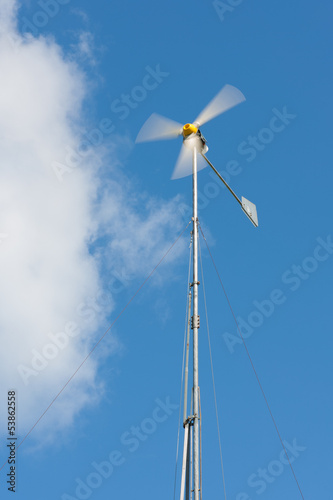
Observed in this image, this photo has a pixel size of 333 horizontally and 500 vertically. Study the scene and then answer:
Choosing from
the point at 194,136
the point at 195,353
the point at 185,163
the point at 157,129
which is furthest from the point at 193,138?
the point at 195,353

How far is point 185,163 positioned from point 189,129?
46.8 inches

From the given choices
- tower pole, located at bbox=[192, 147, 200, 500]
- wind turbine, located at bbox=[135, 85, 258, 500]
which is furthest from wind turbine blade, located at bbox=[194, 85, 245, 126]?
tower pole, located at bbox=[192, 147, 200, 500]

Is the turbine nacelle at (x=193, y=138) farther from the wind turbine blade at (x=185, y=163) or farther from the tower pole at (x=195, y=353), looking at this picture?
the tower pole at (x=195, y=353)

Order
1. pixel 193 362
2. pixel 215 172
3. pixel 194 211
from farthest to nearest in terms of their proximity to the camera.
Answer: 1. pixel 215 172
2. pixel 194 211
3. pixel 193 362

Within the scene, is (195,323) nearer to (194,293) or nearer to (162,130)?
(194,293)

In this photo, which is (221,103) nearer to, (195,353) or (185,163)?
(185,163)

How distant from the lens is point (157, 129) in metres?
17.3

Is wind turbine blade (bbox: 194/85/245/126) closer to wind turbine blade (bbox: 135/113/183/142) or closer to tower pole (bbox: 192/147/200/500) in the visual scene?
wind turbine blade (bbox: 135/113/183/142)

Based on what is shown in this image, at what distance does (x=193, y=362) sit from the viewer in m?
12.7

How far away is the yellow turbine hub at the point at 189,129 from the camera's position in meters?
16.3

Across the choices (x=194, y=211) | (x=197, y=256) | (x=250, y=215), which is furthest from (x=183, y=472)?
(x=250, y=215)

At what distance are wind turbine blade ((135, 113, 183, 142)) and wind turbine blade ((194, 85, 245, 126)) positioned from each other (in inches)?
34.1

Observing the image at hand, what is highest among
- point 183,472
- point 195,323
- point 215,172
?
point 215,172

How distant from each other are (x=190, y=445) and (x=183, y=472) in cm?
61
